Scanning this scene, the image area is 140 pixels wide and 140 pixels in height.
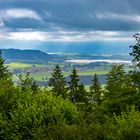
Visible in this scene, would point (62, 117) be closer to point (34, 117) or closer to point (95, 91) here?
point (34, 117)

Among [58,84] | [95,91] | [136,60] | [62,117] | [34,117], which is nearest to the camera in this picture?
[34,117]

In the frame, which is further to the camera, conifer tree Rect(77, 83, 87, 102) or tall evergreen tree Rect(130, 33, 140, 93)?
conifer tree Rect(77, 83, 87, 102)

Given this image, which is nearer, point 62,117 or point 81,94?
point 62,117

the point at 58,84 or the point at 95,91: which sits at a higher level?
the point at 58,84

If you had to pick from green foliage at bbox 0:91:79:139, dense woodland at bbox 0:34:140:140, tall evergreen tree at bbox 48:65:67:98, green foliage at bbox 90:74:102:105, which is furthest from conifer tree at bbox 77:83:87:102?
green foliage at bbox 0:91:79:139

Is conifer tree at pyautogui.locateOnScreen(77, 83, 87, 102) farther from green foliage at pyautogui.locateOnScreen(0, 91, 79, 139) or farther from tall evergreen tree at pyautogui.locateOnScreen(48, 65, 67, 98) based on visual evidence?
green foliage at pyautogui.locateOnScreen(0, 91, 79, 139)

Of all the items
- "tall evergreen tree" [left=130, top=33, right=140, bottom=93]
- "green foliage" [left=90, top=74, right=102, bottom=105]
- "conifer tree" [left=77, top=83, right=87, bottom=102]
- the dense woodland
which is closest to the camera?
the dense woodland

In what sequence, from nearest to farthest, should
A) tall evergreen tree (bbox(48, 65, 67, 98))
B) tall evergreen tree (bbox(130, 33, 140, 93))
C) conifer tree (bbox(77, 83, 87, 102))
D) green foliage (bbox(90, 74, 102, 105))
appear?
tall evergreen tree (bbox(130, 33, 140, 93)) < conifer tree (bbox(77, 83, 87, 102)) < tall evergreen tree (bbox(48, 65, 67, 98)) < green foliage (bbox(90, 74, 102, 105))

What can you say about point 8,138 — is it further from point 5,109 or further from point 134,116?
point 134,116

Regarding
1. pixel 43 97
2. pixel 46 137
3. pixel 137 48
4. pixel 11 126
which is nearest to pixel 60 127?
pixel 46 137

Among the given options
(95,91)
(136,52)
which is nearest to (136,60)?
(136,52)

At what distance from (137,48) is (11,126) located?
3911 centimetres

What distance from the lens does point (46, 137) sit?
1887 inches

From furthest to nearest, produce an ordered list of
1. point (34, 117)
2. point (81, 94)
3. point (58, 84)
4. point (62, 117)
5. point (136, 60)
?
1. point (58, 84)
2. point (81, 94)
3. point (136, 60)
4. point (62, 117)
5. point (34, 117)
